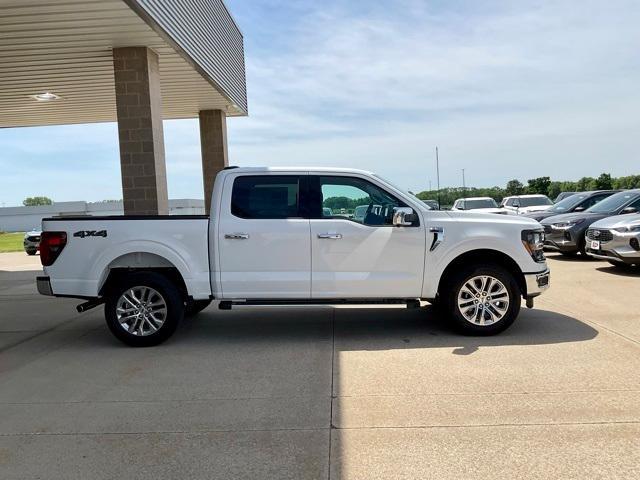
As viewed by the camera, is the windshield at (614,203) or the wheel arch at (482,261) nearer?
the wheel arch at (482,261)

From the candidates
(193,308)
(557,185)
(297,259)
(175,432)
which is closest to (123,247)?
(193,308)

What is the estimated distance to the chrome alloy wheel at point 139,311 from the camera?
6.36 m

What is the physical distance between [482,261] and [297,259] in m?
2.18

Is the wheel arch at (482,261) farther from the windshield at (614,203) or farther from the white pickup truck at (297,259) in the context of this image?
the windshield at (614,203)

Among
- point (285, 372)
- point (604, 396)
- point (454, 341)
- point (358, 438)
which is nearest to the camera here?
point (358, 438)

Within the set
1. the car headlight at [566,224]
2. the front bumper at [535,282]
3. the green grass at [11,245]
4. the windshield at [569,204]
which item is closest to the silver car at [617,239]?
the car headlight at [566,224]

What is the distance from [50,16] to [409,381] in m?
7.77

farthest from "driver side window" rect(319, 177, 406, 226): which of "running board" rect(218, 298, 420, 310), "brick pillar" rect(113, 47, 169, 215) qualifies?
"brick pillar" rect(113, 47, 169, 215)

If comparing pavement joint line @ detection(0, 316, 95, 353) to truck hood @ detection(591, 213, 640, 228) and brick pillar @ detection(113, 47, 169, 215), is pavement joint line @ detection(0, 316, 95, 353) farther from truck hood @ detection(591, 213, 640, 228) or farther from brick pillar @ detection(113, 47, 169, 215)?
truck hood @ detection(591, 213, 640, 228)

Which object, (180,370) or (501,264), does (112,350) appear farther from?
(501,264)

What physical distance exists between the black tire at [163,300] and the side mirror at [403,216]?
8.79 feet

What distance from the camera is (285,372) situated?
5293 mm

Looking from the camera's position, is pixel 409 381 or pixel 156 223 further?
pixel 156 223

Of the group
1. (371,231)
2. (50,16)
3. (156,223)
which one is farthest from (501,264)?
(50,16)
